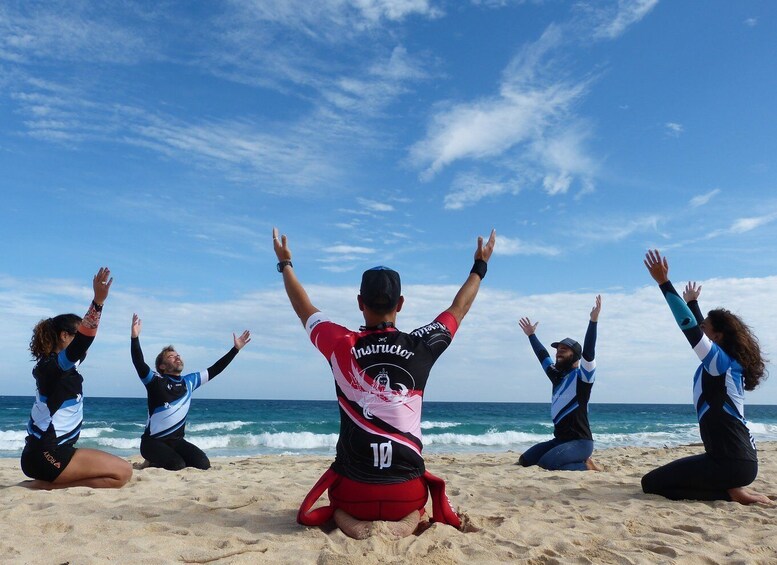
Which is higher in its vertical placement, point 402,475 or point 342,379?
point 342,379

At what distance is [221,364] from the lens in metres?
8.49

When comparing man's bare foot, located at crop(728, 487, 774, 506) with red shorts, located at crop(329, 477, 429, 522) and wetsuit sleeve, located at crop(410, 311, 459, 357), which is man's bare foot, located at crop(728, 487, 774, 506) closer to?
red shorts, located at crop(329, 477, 429, 522)

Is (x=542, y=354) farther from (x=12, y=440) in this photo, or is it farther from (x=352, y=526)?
(x=12, y=440)

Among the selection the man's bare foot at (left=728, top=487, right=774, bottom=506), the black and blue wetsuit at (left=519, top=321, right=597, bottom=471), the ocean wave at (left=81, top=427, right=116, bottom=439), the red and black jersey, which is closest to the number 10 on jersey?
the red and black jersey

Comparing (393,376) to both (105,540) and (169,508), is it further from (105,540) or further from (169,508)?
(169,508)

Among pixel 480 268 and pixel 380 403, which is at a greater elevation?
pixel 480 268

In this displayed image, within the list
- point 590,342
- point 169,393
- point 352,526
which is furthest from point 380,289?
point 169,393

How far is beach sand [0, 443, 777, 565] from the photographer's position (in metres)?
3.53

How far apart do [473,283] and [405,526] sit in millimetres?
1640

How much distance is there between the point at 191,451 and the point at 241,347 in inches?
65.0

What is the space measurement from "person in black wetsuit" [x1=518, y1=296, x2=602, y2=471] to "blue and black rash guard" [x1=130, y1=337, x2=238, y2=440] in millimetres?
4680

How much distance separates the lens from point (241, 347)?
8.57m

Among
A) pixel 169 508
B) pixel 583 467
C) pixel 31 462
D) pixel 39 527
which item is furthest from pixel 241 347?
pixel 583 467

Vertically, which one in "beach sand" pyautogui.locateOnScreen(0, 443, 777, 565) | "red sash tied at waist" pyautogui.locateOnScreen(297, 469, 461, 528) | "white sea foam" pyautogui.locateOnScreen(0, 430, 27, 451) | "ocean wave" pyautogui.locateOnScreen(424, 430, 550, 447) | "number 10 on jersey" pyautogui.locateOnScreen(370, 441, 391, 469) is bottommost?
"white sea foam" pyautogui.locateOnScreen(0, 430, 27, 451)
